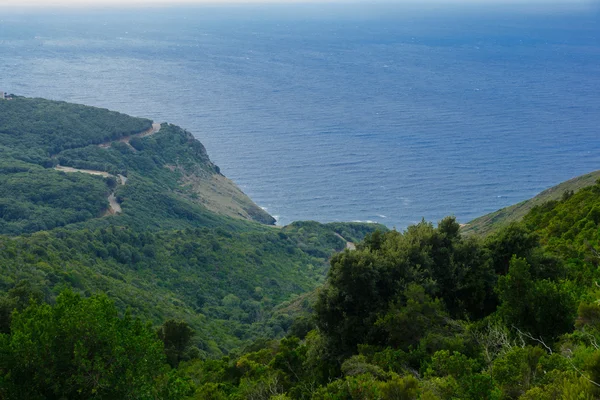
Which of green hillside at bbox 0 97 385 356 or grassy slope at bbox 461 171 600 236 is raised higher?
grassy slope at bbox 461 171 600 236

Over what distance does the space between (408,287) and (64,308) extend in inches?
432

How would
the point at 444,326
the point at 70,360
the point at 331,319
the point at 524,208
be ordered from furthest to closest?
the point at 524,208, the point at 331,319, the point at 444,326, the point at 70,360

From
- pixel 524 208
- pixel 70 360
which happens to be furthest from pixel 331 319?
pixel 524 208

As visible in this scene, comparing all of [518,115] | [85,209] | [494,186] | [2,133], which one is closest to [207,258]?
[85,209]

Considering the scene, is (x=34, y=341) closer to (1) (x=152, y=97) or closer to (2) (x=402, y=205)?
(2) (x=402, y=205)

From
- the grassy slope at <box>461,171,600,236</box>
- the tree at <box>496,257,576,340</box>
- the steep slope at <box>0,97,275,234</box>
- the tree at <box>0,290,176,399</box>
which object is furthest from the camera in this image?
the steep slope at <box>0,97,275,234</box>

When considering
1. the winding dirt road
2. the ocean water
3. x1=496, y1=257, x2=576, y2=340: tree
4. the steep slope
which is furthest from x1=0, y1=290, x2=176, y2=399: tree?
the ocean water

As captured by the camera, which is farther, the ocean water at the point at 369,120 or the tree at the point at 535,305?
the ocean water at the point at 369,120

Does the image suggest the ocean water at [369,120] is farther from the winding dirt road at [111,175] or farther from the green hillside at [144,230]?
the winding dirt road at [111,175]

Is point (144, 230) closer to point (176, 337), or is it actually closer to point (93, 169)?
point (93, 169)

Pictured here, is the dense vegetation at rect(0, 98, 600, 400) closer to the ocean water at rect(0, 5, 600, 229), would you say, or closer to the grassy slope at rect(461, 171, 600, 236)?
the grassy slope at rect(461, 171, 600, 236)

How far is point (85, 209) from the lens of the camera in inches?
2660

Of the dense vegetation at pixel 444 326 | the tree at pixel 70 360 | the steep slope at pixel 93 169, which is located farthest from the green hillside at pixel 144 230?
the tree at pixel 70 360

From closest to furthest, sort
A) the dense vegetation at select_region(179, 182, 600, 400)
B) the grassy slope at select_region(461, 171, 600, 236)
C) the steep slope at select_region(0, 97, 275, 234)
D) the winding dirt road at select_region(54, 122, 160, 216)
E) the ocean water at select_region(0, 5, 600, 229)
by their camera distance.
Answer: the dense vegetation at select_region(179, 182, 600, 400) < the grassy slope at select_region(461, 171, 600, 236) < the steep slope at select_region(0, 97, 275, 234) < the winding dirt road at select_region(54, 122, 160, 216) < the ocean water at select_region(0, 5, 600, 229)
